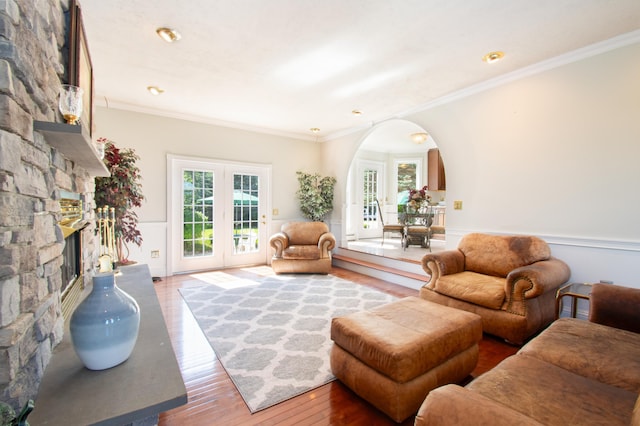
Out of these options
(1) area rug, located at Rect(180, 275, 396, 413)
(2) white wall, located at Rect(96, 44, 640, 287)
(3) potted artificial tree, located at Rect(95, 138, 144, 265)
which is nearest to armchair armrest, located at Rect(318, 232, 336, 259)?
(1) area rug, located at Rect(180, 275, 396, 413)

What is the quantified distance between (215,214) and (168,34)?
10.7ft

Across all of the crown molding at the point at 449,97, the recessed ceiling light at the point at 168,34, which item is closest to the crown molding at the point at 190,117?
the crown molding at the point at 449,97

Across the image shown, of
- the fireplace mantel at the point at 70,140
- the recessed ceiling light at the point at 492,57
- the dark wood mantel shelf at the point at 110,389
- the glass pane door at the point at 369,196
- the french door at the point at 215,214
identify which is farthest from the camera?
the glass pane door at the point at 369,196

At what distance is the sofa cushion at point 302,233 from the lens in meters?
5.41

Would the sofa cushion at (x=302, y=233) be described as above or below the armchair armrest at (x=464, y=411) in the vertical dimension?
above

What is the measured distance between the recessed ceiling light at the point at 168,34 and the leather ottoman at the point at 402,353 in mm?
2805

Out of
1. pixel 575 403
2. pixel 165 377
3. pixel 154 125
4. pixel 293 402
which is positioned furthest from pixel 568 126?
pixel 154 125

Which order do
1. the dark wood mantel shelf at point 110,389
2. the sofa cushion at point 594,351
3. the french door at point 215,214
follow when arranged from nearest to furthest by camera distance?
1. the dark wood mantel shelf at point 110,389
2. the sofa cushion at point 594,351
3. the french door at point 215,214

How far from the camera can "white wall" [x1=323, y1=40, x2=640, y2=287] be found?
8.64 feet

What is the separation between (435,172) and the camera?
23.8 ft

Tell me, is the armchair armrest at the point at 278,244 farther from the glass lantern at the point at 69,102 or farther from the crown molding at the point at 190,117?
the glass lantern at the point at 69,102

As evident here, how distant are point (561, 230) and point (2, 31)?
416cm

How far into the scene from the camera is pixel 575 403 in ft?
3.73

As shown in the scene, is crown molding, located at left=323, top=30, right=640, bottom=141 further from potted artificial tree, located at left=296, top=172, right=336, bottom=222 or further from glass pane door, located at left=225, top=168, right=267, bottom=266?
glass pane door, located at left=225, top=168, right=267, bottom=266
